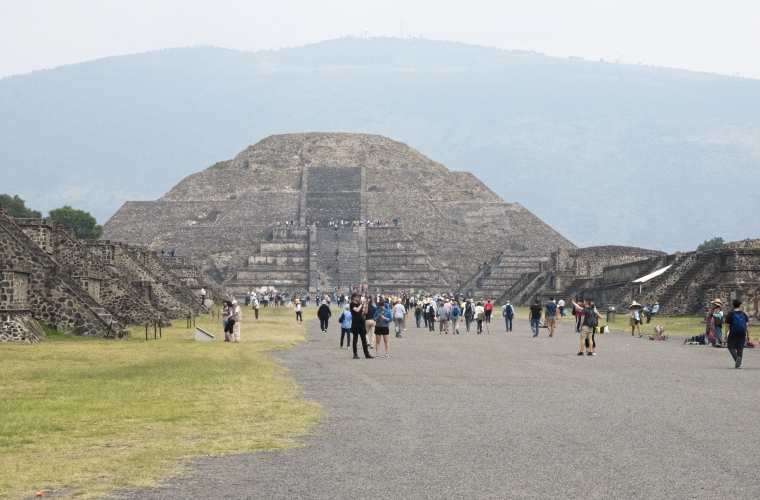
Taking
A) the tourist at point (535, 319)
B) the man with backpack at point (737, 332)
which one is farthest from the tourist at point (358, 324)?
the tourist at point (535, 319)

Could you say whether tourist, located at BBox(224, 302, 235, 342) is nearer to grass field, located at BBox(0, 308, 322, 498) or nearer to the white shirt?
grass field, located at BBox(0, 308, 322, 498)

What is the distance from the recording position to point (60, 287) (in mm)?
28359

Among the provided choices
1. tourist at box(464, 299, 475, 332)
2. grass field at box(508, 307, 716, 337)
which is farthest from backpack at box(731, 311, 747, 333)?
tourist at box(464, 299, 475, 332)

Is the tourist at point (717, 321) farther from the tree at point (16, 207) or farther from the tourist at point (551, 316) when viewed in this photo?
the tree at point (16, 207)

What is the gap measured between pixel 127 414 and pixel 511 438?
4.73 m

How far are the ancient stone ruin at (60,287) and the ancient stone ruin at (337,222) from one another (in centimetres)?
3982

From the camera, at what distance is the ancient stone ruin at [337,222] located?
8150cm

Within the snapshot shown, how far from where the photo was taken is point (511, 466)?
9758 millimetres

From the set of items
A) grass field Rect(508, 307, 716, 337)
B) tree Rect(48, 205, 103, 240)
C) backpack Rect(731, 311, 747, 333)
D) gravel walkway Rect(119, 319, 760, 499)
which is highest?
tree Rect(48, 205, 103, 240)

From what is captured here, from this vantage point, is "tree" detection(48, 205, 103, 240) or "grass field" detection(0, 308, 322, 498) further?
"tree" detection(48, 205, 103, 240)

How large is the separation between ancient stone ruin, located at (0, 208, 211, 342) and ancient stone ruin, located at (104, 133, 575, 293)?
39817 mm

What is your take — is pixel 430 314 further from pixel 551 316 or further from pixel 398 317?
pixel 551 316

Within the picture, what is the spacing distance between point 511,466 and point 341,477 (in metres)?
1.49

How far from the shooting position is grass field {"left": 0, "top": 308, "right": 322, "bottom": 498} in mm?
9750
